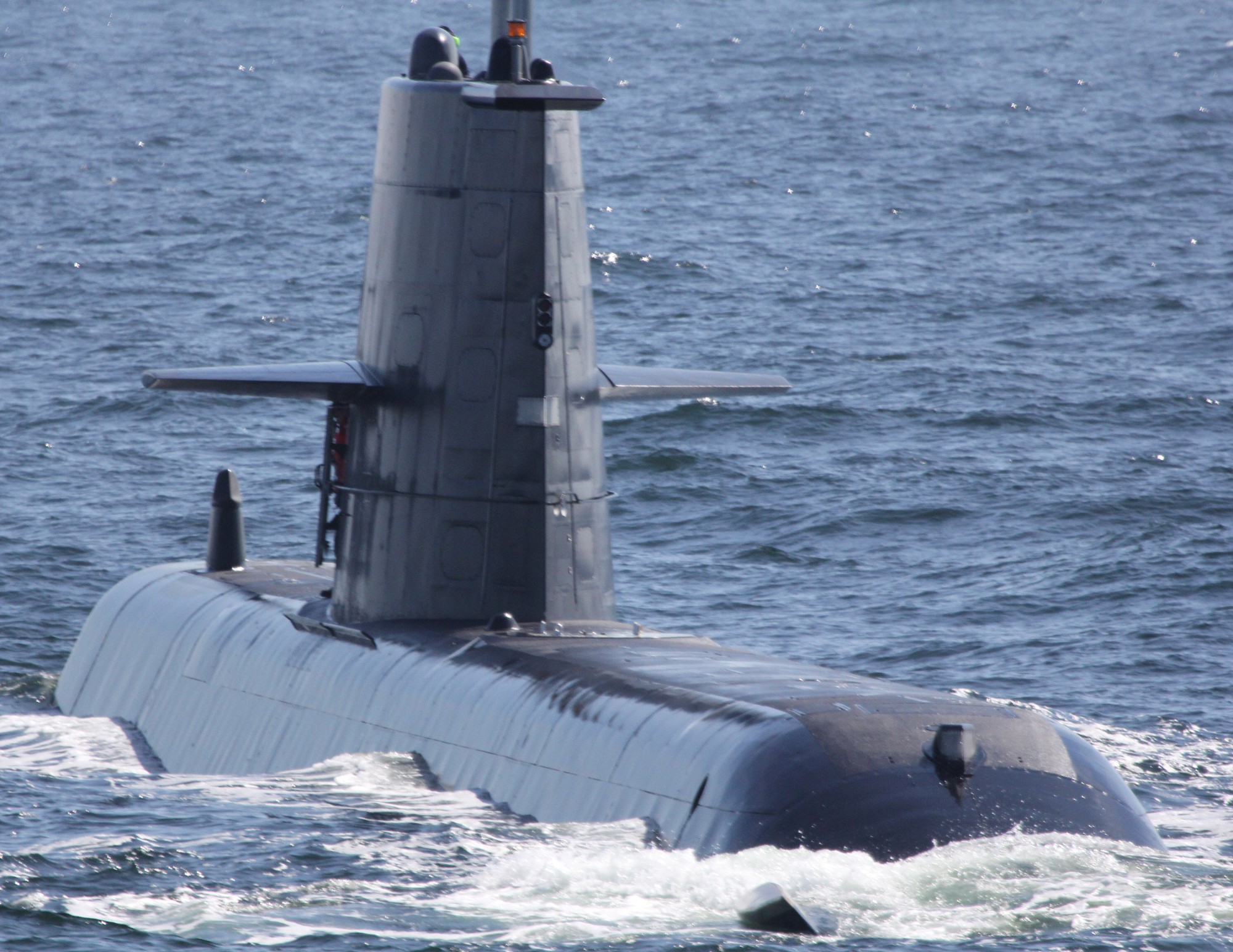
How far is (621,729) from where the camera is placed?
14.4m

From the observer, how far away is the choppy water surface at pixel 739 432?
12898mm

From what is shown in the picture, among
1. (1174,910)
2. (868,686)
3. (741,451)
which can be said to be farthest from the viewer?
(741,451)

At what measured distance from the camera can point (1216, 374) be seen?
1513 inches

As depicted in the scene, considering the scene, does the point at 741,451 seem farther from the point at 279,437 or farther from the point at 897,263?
the point at 897,263

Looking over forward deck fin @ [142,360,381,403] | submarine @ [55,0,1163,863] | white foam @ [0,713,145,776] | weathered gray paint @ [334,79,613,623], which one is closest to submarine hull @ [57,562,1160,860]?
submarine @ [55,0,1163,863]

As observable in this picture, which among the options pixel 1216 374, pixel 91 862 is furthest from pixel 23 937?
pixel 1216 374

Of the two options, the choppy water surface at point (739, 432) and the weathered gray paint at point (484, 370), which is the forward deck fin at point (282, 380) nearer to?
the weathered gray paint at point (484, 370)

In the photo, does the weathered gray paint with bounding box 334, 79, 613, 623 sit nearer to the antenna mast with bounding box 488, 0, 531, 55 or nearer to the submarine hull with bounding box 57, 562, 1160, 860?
the submarine hull with bounding box 57, 562, 1160, 860

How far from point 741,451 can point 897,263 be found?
17.9 m

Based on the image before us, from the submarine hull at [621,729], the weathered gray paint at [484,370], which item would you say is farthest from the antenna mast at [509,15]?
the submarine hull at [621,729]

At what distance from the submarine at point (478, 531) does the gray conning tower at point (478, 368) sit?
22 millimetres

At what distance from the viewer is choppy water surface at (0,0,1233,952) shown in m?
12.9

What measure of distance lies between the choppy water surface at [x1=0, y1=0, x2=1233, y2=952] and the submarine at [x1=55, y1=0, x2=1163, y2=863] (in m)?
0.71

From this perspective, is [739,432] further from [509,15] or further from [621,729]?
[621,729]
